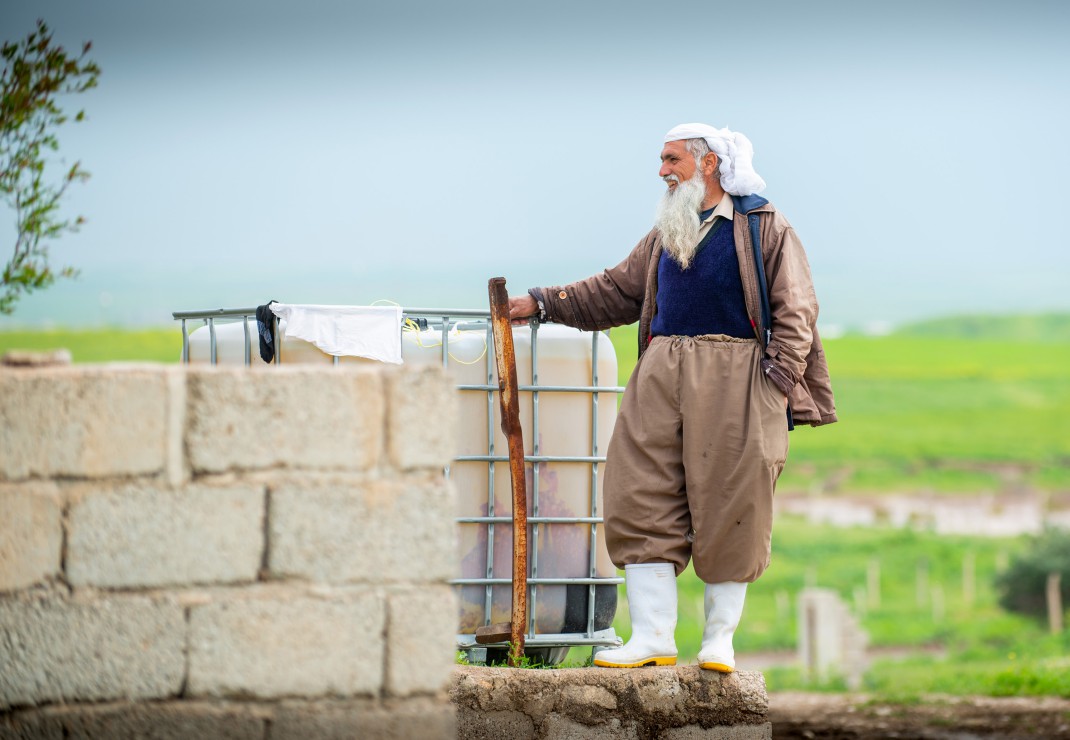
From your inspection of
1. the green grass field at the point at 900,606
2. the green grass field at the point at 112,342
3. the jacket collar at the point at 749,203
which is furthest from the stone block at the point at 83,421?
the green grass field at the point at 112,342

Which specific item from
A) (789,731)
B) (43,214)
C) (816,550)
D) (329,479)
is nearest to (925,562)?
(816,550)

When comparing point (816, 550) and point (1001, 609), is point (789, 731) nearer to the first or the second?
point (1001, 609)

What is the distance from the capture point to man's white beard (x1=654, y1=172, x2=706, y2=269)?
502cm

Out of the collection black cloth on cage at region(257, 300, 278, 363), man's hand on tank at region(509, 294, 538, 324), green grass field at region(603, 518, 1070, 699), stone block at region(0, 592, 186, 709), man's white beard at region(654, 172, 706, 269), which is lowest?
green grass field at region(603, 518, 1070, 699)

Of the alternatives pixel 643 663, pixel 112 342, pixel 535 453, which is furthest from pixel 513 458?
pixel 112 342

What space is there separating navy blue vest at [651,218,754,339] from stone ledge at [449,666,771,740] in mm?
1272

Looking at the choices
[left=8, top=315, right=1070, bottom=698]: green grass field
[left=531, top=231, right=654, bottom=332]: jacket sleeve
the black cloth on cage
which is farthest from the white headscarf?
[left=8, top=315, right=1070, bottom=698]: green grass field

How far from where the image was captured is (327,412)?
136 inches

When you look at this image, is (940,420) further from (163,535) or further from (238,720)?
(163,535)

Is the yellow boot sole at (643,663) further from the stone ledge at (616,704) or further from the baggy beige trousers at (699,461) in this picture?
the baggy beige trousers at (699,461)

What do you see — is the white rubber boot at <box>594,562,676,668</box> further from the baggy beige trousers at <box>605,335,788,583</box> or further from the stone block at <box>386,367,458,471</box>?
the stone block at <box>386,367,458,471</box>

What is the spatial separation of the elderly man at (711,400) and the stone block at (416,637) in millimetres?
1523

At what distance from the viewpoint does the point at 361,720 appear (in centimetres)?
348

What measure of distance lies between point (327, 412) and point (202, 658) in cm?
70
